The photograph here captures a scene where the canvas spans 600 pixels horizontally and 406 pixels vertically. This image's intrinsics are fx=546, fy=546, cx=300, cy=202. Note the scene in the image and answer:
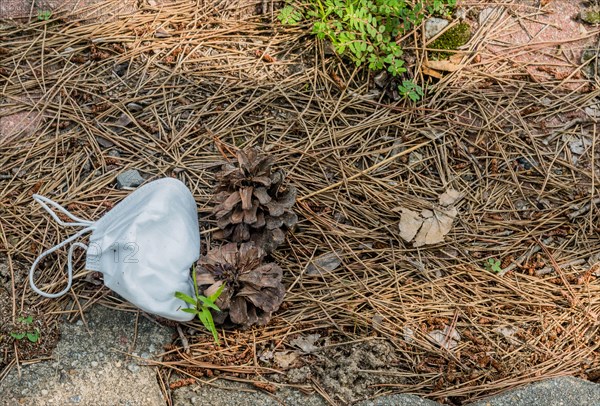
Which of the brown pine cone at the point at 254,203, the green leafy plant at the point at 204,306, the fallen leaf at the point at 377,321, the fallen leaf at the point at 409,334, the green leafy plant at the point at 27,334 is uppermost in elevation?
the brown pine cone at the point at 254,203

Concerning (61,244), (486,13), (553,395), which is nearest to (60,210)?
(61,244)

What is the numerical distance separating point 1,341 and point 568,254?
7.93 feet

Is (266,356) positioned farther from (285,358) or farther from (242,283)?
(242,283)

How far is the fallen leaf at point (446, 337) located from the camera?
2.26 metres

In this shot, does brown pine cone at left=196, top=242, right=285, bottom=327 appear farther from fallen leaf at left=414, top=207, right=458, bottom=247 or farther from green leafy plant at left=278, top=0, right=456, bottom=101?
green leafy plant at left=278, top=0, right=456, bottom=101

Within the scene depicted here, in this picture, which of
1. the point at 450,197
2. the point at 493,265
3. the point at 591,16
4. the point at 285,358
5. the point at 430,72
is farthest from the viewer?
the point at 591,16

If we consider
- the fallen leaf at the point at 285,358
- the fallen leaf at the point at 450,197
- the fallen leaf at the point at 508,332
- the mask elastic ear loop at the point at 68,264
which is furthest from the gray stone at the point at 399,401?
the mask elastic ear loop at the point at 68,264

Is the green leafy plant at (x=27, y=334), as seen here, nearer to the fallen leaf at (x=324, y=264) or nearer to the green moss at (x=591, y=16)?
A: the fallen leaf at (x=324, y=264)

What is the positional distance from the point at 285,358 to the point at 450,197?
3.48 ft

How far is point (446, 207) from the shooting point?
8.25 feet

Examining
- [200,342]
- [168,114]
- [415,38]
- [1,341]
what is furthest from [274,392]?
[415,38]

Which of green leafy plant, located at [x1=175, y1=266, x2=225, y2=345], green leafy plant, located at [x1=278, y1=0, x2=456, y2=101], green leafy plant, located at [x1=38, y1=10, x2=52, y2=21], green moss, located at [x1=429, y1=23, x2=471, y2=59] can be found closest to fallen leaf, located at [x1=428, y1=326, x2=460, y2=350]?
green leafy plant, located at [x1=175, y1=266, x2=225, y2=345]

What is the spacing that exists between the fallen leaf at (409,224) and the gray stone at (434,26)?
3.18 ft

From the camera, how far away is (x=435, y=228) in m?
2.45
